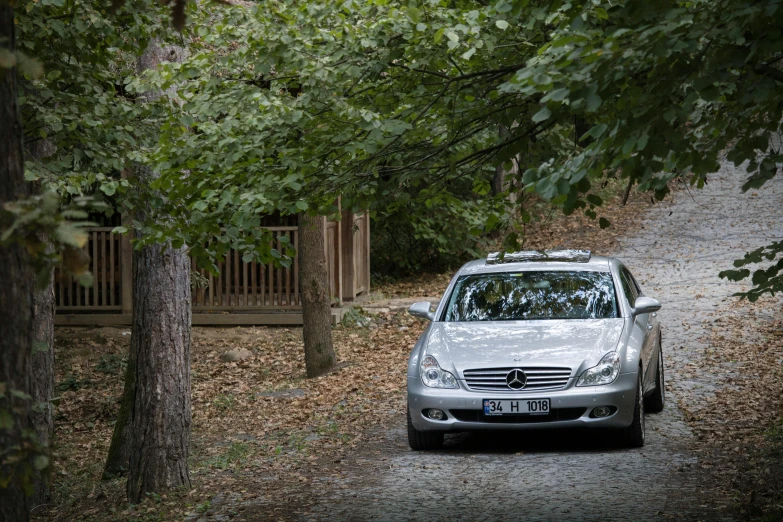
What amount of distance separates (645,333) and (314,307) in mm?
5747

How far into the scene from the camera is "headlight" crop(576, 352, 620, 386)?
8195 millimetres

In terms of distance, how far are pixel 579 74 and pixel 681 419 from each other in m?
6.15

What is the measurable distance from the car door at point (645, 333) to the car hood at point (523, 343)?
402 millimetres

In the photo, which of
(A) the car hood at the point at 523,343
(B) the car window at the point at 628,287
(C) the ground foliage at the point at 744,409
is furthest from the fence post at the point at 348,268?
(A) the car hood at the point at 523,343

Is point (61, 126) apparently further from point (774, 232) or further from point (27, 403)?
point (774, 232)

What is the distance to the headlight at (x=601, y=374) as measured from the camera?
8195mm

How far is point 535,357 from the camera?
8305 millimetres

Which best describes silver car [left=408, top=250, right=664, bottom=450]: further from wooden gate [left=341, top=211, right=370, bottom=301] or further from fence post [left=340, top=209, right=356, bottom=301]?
fence post [left=340, top=209, right=356, bottom=301]

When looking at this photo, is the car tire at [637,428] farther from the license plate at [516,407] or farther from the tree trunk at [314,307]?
the tree trunk at [314,307]

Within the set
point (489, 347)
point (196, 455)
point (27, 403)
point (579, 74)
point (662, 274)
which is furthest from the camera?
point (662, 274)

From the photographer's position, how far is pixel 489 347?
336 inches

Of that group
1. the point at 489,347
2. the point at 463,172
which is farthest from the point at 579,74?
the point at 489,347

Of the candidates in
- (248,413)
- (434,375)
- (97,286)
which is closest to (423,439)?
(434,375)

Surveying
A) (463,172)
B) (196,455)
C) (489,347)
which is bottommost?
(196,455)
